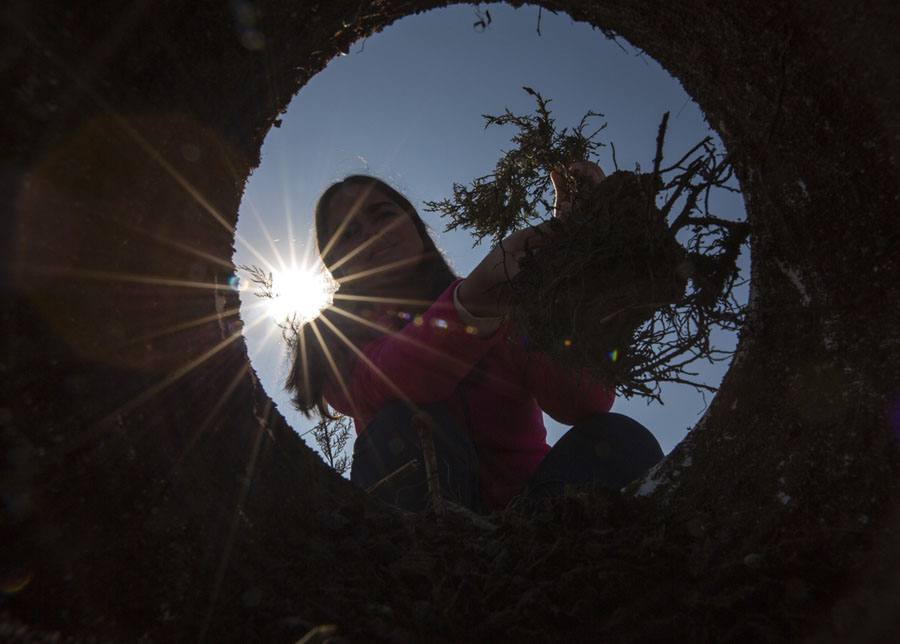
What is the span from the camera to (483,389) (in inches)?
114

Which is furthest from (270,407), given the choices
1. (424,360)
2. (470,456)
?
(470,456)

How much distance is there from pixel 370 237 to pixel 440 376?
121cm

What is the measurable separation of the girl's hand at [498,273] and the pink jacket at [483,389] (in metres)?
0.15

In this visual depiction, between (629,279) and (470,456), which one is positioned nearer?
(629,279)

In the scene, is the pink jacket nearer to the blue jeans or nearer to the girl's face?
the blue jeans

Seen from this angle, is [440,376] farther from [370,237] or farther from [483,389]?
[370,237]

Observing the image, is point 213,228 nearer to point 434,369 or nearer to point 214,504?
point 214,504

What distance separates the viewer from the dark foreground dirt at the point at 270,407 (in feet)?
2.75

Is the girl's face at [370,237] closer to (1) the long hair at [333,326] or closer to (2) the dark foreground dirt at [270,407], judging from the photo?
(1) the long hair at [333,326]

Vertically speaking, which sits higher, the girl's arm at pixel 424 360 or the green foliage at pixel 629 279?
the girl's arm at pixel 424 360

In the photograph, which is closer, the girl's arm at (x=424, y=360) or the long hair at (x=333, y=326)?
the girl's arm at (x=424, y=360)

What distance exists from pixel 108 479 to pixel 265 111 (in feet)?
3.62

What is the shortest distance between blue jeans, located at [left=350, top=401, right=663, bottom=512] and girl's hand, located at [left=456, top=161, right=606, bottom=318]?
0.75 m

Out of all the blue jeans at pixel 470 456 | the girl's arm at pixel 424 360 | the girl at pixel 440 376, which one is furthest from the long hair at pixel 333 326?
the blue jeans at pixel 470 456
